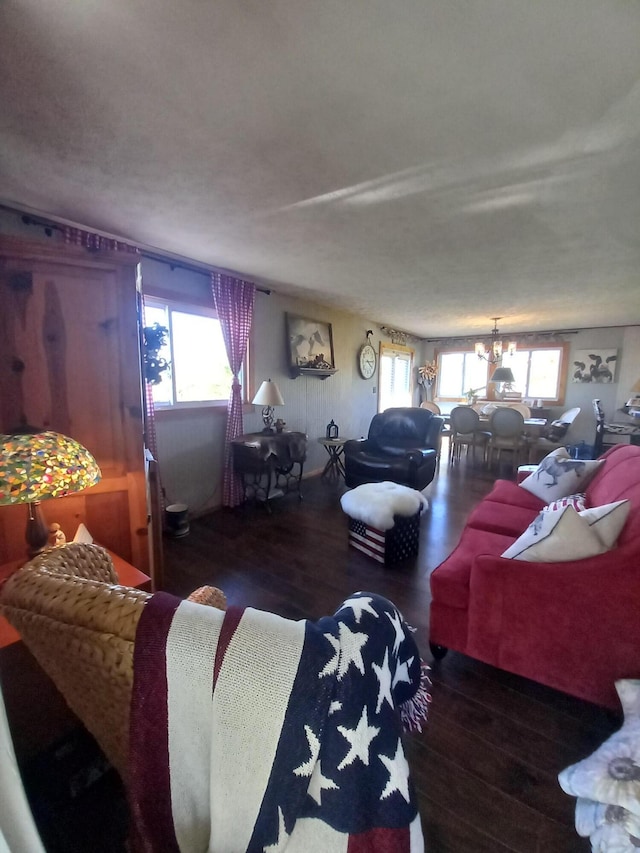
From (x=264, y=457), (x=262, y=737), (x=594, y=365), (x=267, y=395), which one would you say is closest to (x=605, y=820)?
(x=262, y=737)

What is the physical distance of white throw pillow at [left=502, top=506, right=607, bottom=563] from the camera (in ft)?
4.33

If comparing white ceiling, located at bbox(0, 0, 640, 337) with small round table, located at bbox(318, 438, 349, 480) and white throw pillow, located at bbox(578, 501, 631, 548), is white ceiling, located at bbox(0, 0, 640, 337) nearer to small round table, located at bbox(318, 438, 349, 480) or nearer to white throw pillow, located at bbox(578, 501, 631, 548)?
white throw pillow, located at bbox(578, 501, 631, 548)

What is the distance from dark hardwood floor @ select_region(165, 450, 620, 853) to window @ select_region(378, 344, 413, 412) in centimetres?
385

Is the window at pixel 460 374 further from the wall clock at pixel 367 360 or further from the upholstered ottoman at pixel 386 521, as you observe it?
the upholstered ottoman at pixel 386 521

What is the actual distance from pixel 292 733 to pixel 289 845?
22 centimetres

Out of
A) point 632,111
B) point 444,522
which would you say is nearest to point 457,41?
point 632,111

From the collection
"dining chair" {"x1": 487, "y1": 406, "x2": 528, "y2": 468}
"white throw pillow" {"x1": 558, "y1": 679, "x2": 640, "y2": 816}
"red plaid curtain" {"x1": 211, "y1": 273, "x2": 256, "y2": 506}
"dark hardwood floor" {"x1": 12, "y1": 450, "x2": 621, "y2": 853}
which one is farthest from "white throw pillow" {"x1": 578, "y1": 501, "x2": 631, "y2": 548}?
"dining chair" {"x1": 487, "y1": 406, "x2": 528, "y2": 468}

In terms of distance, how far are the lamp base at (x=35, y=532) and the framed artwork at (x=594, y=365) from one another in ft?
26.2

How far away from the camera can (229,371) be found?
352 cm

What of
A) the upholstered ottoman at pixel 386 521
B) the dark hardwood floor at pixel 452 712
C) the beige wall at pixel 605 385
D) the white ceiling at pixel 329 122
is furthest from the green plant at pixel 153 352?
the beige wall at pixel 605 385

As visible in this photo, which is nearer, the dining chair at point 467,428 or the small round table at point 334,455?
the small round table at point 334,455

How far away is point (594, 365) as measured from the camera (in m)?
6.35

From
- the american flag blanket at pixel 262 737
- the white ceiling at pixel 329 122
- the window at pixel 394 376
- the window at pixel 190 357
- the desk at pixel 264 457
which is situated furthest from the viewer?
the window at pixel 394 376

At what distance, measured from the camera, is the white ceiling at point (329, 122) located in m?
0.99
